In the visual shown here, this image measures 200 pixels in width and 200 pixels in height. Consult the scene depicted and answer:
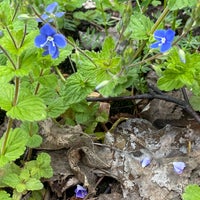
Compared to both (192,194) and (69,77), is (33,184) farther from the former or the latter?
(192,194)

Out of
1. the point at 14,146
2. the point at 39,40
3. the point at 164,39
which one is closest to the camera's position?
the point at 39,40

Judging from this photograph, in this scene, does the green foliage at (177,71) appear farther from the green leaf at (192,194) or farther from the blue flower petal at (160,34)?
the green leaf at (192,194)

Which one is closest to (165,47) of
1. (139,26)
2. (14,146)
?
(139,26)

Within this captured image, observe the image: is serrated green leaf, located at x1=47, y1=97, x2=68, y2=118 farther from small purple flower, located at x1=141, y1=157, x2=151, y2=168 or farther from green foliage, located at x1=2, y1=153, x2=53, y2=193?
small purple flower, located at x1=141, y1=157, x2=151, y2=168

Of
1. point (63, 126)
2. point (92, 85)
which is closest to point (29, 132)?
point (63, 126)

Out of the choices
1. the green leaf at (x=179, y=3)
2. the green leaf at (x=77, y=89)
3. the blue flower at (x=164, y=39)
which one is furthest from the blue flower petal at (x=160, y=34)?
the green leaf at (x=77, y=89)

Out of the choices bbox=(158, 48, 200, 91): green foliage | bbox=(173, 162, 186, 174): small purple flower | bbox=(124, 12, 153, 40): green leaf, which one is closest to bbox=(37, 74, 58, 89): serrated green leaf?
bbox=(124, 12, 153, 40): green leaf
